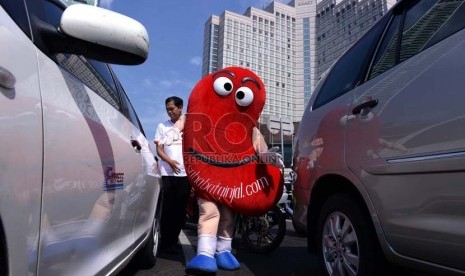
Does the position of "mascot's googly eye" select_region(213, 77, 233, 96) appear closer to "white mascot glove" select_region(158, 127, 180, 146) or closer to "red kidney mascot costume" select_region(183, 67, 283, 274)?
"red kidney mascot costume" select_region(183, 67, 283, 274)

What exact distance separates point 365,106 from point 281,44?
3432 centimetres

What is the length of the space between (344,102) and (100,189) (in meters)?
1.64

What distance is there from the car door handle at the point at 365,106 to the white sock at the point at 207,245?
1.41 metres

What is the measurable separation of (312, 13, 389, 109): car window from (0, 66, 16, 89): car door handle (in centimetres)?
204

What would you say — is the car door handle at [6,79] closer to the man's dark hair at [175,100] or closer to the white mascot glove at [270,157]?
the white mascot glove at [270,157]

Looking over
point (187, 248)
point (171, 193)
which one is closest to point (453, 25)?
point (171, 193)

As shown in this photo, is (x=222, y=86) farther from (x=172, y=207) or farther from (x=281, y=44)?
(x=281, y=44)

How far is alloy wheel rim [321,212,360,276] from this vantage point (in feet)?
7.59

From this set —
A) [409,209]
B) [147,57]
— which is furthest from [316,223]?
[147,57]

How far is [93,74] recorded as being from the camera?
6.98ft

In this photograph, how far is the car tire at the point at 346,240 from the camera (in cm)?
216

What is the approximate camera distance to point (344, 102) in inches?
104

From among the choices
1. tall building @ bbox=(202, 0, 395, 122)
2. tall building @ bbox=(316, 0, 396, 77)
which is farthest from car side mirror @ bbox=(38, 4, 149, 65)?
tall building @ bbox=(202, 0, 395, 122)

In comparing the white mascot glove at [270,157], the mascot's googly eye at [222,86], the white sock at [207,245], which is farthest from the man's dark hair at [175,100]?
the white sock at [207,245]
